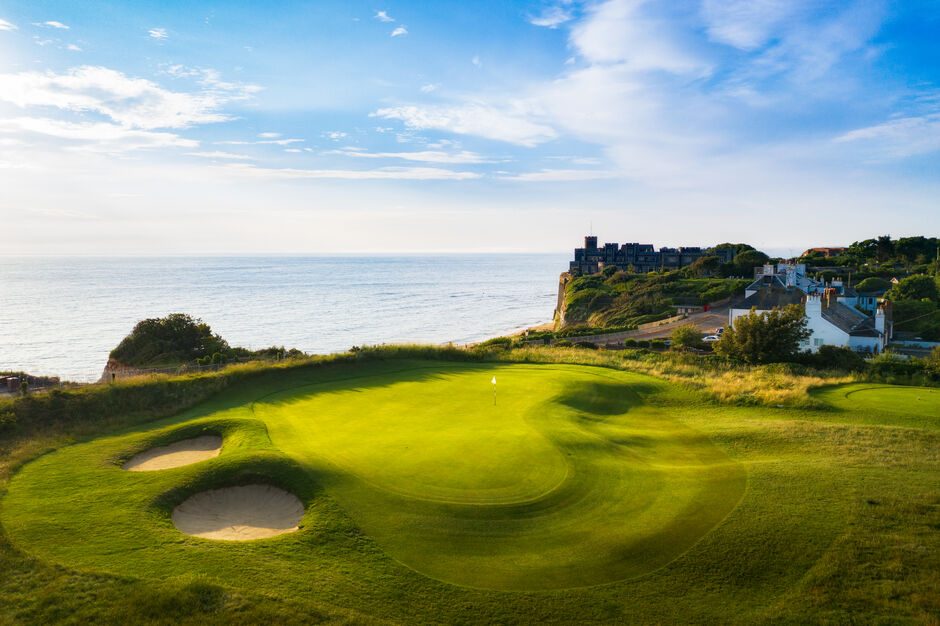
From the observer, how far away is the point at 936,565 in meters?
8.73

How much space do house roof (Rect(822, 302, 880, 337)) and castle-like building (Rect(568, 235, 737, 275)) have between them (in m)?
83.1

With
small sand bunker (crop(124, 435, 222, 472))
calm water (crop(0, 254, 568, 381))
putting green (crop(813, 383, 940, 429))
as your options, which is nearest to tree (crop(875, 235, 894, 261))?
calm water (crop(0, 254, 568, 381))

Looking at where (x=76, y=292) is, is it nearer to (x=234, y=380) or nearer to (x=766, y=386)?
(x=234, y=380)

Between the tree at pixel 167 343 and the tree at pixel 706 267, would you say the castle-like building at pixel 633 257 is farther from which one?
the tree at pixel 167 343

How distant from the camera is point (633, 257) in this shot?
141 meters

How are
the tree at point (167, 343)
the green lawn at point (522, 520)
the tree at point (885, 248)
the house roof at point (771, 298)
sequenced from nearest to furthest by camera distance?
the green lawn at point (522, 520)
the tree at point (167, 343)
the house roof at point (771, 298)
the tree at point (885, 248)

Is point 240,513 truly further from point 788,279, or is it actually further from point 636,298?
point 636,298

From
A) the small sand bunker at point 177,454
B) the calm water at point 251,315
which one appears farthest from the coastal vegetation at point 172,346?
the small sand bunker at point 177,454

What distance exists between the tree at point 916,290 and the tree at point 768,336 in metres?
40.6

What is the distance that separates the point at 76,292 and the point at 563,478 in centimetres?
13901

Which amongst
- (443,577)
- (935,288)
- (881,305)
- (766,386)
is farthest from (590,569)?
(935,288)

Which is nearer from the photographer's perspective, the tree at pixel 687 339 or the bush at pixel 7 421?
the bush at pixel 7 421

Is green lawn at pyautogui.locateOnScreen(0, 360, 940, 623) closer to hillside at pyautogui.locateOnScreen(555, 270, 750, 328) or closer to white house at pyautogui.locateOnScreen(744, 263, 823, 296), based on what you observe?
white house at pyautogui.locateOnScreen(744, 263, 823, 296)

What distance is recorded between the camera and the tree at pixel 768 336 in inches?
1133
